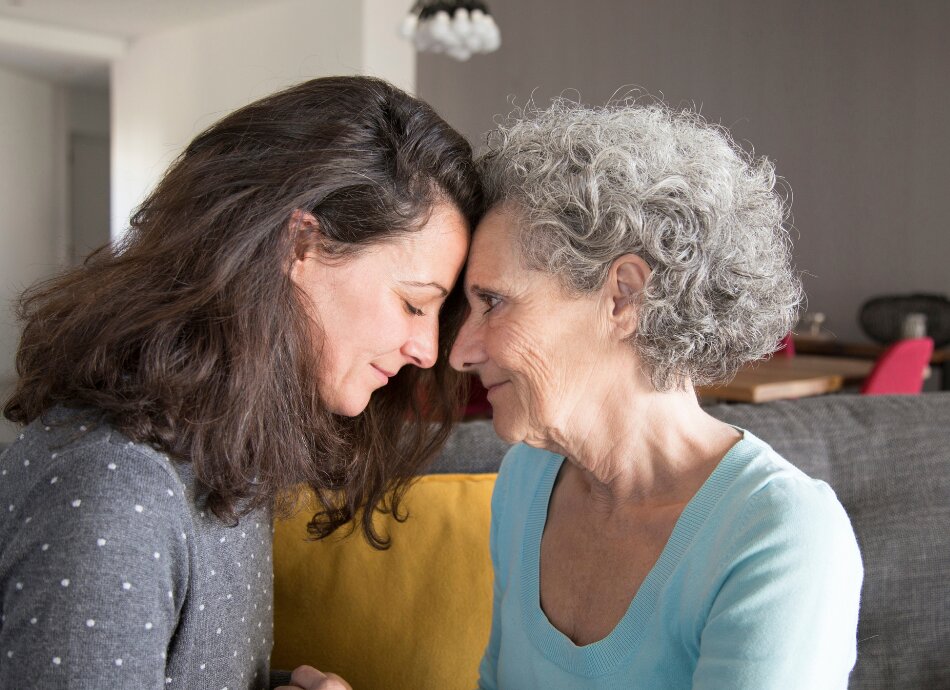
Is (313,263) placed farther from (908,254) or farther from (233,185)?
(908,254)

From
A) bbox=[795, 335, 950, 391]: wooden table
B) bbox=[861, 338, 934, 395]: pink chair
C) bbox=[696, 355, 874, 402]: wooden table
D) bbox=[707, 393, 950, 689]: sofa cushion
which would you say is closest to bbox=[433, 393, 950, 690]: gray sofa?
bbox=[707, 393, 950, 689]: sofa cushion

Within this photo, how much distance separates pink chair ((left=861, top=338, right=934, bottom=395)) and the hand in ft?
10.7

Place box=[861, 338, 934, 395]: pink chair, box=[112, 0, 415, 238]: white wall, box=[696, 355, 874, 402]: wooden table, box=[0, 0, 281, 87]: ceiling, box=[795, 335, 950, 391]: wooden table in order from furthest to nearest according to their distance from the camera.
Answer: box=[0, 0, 281, 87]: ceiling, box=[112, 0, 415, 238]: white wall, box=[795, 335, 950, 391]: wooden table, box=[861, 338, 934, 395]: pink chair, box=[696, 355, 874, 402]: wooden table

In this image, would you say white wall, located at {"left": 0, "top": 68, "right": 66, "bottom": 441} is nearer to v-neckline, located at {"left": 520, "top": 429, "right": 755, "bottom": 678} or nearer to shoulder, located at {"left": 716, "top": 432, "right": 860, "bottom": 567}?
v-neckline, located at {"left": 520, "top": 429, "right": 755, "bottom": 678}

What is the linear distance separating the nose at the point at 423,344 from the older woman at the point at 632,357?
0.11 ft

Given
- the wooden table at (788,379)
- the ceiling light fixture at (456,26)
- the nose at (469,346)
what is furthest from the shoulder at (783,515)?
the ceiling light fixture at (456,26)

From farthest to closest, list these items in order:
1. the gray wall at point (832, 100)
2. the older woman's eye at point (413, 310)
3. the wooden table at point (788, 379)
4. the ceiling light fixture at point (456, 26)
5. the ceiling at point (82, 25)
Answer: the ceiling at point (82, 25), the gray wall at point (832, 100), the ceiling light fixture at point (456, 26), the wooden table at point (788, 379), the older woman's eye at point (413, 310)

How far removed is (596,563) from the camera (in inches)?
50.8

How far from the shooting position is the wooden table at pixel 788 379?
12.3ft

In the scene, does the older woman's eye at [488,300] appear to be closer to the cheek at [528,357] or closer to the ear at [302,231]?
the cheek at [528,357]

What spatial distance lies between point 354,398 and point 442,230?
25 centimetres

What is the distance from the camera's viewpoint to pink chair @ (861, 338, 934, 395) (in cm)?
413

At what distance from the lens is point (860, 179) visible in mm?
6617

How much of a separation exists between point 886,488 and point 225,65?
27.6 ft
